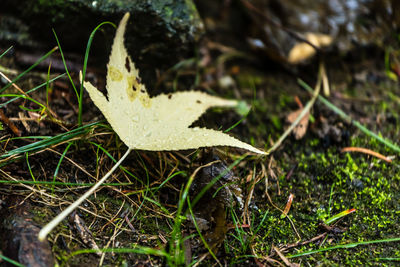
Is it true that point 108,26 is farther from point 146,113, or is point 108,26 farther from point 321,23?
point 321,23

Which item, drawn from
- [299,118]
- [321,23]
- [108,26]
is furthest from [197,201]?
[321,23]

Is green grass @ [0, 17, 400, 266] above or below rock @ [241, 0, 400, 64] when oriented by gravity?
below

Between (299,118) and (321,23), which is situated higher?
(321,23)

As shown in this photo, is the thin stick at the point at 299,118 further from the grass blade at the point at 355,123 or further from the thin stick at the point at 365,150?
the thin stick at the point at 365,150

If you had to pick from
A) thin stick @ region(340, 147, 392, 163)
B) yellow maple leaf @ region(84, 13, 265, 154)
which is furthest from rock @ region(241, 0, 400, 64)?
yellow maple leaf @ region(84, 13, 265, 154)

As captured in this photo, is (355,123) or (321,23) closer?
(355,123)

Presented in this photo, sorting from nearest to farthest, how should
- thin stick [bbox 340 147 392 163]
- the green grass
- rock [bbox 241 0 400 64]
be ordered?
the green grass → thin stick [bbox 340 147 392 163] → rock [bbox 241 0 400 64]

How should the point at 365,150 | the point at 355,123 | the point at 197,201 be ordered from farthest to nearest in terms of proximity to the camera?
the point at 355,123 → the point at 365,150 → the point at 197,201

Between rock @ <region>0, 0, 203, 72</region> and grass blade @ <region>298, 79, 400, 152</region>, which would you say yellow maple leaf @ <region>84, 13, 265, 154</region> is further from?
grass blade @ <region>298, 79, 400, 152</region>
